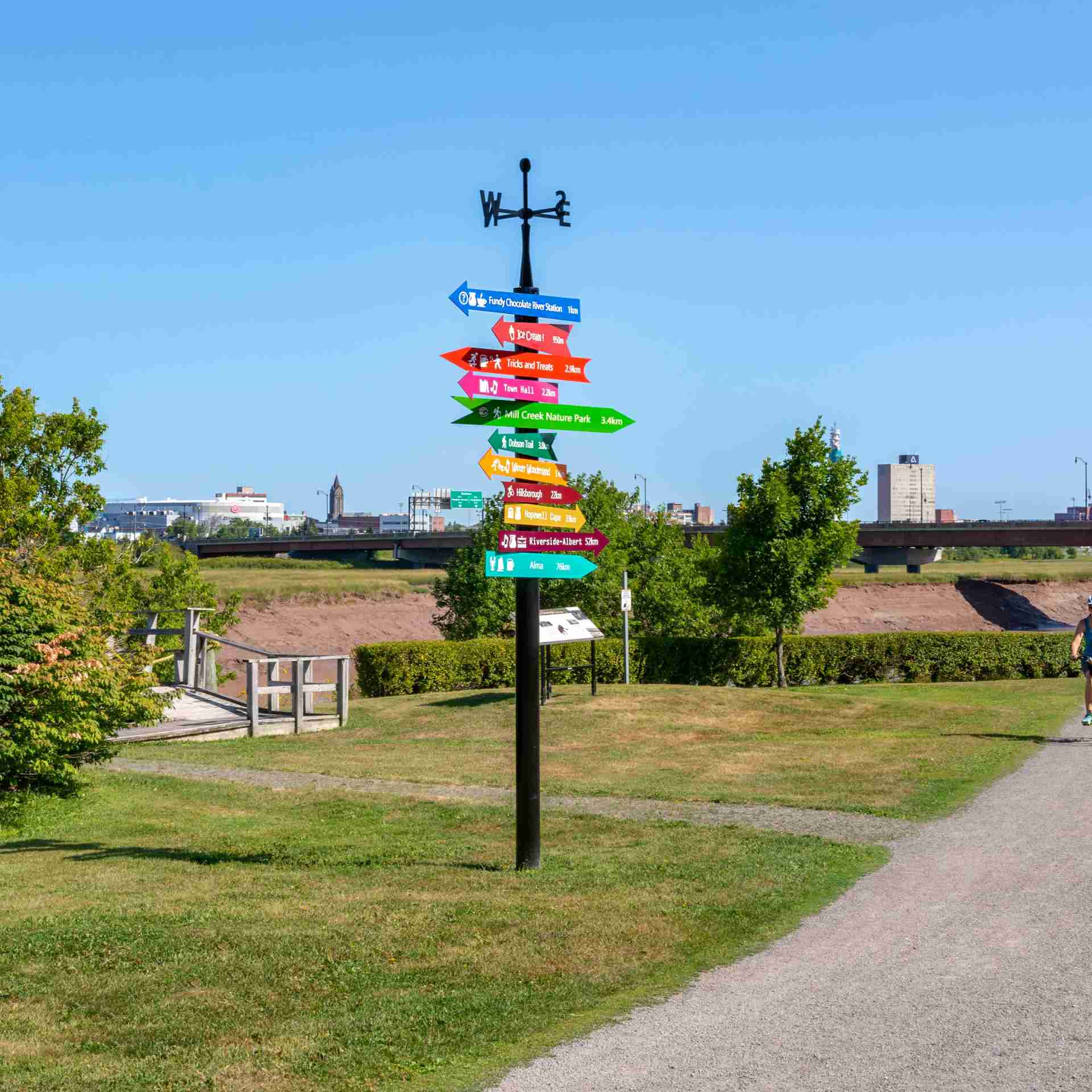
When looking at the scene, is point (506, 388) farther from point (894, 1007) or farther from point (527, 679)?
point (894, 1007)

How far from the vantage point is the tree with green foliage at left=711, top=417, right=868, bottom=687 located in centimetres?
3344

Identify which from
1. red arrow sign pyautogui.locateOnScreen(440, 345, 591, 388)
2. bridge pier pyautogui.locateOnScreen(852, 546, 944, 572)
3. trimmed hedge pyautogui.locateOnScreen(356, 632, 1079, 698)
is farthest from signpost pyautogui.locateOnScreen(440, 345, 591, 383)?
bridge pier pyautogui.locateOnScreen(852, 546, 944, 572)

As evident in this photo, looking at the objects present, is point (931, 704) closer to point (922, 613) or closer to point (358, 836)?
point (358, 836)

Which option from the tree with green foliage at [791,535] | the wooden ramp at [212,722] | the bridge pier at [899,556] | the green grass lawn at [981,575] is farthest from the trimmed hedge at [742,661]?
the bridge pier at [899,556]

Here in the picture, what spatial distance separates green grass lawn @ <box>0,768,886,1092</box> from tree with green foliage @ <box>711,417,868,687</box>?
21.4 metres

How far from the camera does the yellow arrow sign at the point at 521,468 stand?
1048cm

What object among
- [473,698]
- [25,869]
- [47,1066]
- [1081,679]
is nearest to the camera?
[47,1066]

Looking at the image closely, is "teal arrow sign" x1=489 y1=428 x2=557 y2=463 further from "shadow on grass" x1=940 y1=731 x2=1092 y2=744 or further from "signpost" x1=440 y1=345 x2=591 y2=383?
"shadow on grass" x1=940 y1=731 x2=1092 y2=744

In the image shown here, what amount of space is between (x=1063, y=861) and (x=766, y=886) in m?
2.67

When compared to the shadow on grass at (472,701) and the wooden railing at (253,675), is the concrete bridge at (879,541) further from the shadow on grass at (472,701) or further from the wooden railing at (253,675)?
the wooden railing at (253,675)

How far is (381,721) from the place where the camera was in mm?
24141

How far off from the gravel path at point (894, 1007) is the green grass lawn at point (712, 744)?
4.14m

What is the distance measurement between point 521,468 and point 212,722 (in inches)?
494

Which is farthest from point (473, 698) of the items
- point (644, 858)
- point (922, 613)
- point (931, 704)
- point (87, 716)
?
point (922, 613)
